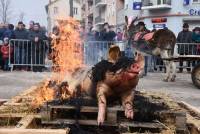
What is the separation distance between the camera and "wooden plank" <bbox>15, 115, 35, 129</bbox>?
535 cm

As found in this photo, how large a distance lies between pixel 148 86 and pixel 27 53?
5687 millimetres

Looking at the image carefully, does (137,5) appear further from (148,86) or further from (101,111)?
(101,111)

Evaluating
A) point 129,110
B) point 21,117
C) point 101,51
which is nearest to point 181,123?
point 129,110

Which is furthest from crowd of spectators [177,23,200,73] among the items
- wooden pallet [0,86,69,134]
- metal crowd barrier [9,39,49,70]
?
wooden pallet [0,86,69,134]

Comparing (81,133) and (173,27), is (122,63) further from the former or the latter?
(173,27)

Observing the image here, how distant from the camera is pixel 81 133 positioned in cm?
536

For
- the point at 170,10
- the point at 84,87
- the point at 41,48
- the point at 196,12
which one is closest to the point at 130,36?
the point at 41,48

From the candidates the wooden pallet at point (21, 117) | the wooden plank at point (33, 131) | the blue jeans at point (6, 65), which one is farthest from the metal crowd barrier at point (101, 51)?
the wooden plank at point (33, 131)

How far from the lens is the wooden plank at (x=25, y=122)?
17.5ft

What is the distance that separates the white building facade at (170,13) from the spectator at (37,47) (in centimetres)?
2067

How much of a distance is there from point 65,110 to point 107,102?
0.55 m

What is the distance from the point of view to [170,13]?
39.2m

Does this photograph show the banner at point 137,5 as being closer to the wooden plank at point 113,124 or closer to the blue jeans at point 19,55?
the blue jeans at point 19,55

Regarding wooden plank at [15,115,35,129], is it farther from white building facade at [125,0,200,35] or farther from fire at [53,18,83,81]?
white building facade at [125,0,200,35]
